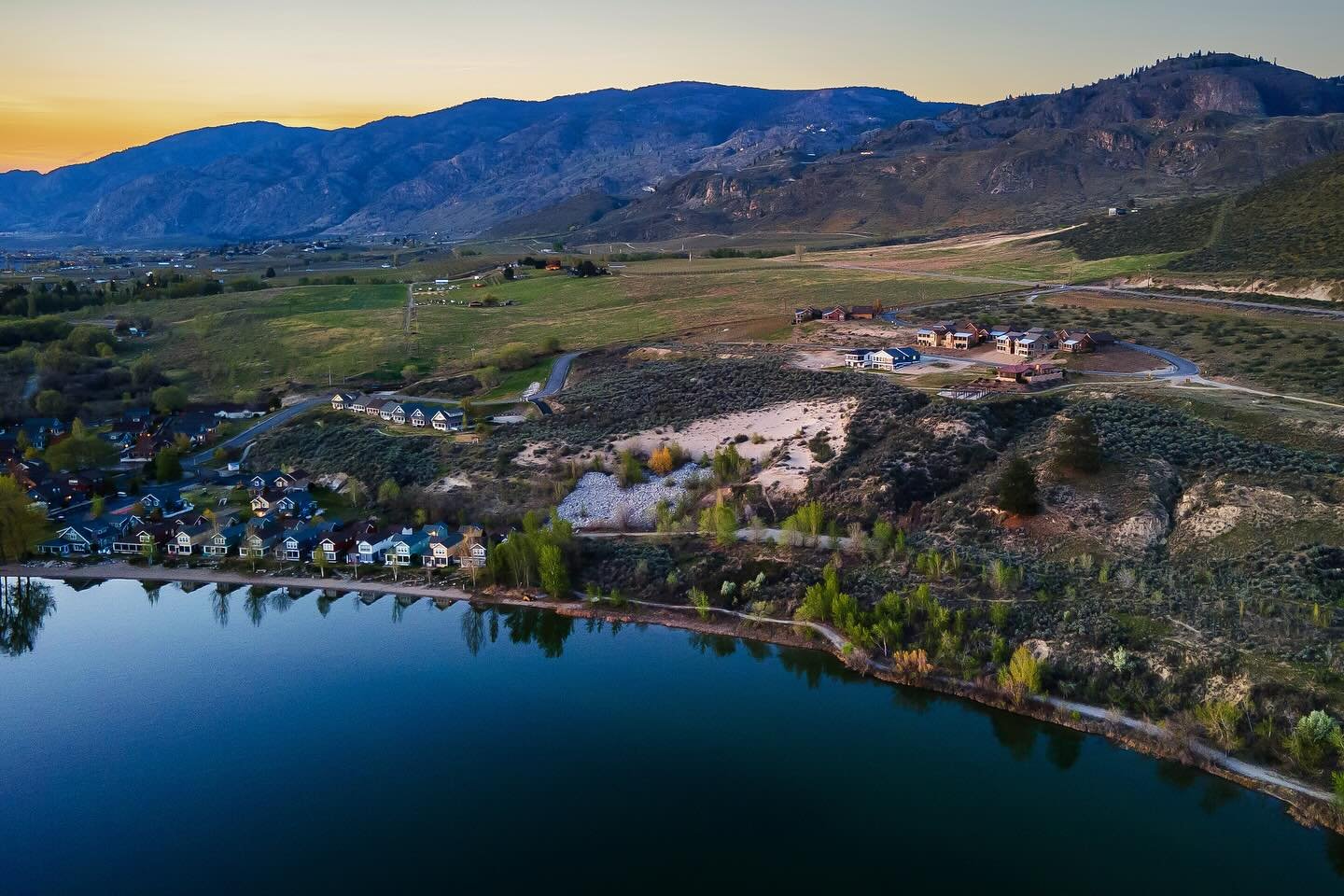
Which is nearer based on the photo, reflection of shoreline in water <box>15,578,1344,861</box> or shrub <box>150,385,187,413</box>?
reflection of shoreline in water <box>15,578,1344,861</box>

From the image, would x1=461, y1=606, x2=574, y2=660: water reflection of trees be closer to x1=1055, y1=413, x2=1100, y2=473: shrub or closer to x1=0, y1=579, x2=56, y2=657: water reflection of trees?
x1=0, y1=579, x2=56, y2=657: water reflection of trees

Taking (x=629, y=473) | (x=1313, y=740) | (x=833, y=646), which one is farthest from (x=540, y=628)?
(x=1313, y=740)

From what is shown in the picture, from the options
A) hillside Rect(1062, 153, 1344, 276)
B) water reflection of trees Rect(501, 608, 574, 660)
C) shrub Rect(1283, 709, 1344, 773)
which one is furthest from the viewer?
hillside Rect(1062, 153, 1344, 276)

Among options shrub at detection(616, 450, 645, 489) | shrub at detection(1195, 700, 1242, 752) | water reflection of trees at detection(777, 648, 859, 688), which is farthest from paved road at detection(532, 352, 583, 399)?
shrub at detection(1195, 700, 1242, 752)

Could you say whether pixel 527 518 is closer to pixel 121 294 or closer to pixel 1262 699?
pixel 1262 699

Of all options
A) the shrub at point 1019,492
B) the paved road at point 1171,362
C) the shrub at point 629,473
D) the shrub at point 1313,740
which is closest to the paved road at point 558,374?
the shrub at point 629,473

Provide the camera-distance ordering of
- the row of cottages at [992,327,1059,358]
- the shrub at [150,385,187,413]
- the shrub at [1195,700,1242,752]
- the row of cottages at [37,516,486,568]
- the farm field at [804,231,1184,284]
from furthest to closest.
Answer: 1. the farm field at [804,231,1184,284]
2. the shrub at [150,385,187,413]
3. the row of cottages at [992,327,1059,358]
4. the row of cottages at [37,516,486,568]
5. the shrub at [1195,700,1242,752]

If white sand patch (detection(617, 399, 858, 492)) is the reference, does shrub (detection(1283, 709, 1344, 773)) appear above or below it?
below
